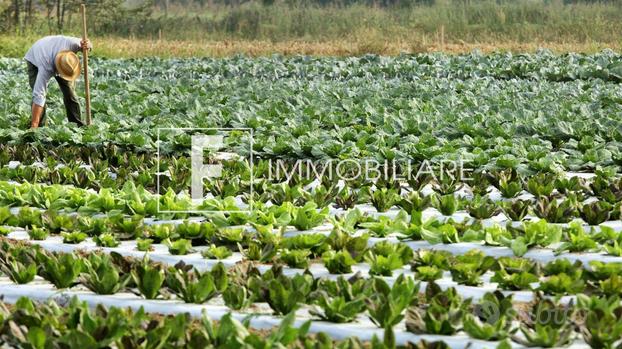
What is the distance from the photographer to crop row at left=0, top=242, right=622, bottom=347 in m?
4.64

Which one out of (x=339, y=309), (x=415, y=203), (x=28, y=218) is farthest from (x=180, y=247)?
(x=415, y=203)

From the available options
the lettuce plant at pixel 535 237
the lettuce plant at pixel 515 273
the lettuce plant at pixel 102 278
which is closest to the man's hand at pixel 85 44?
the lettuce plant at pixel 102 278

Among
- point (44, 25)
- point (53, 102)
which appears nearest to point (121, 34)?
point (44, 25)

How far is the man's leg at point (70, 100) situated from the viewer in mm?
11734

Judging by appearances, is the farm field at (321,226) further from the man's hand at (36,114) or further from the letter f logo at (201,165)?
the man's hand at (36,114)

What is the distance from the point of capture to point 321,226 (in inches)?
282

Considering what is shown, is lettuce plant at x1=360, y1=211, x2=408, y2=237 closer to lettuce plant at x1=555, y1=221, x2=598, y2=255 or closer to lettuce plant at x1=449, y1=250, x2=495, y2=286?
lettuce plant at x1=449, y1=250, x2=495, y2=286

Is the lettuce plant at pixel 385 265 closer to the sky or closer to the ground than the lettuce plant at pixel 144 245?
closer to the sky

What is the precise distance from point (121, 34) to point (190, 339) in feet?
109

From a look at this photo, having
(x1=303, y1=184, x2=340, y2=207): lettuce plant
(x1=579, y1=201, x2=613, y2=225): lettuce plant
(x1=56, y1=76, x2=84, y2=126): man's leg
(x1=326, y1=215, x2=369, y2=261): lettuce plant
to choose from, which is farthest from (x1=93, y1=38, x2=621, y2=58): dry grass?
(x1=326, y1=215, x2=369, y2=261): lettuce plant

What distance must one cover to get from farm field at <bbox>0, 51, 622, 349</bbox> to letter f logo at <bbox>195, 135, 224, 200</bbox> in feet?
0.30

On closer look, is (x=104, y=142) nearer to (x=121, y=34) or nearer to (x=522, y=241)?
(x=522, y=241)

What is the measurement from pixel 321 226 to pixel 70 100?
580 centimetres

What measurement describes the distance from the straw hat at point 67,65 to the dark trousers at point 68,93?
0.77 feet
